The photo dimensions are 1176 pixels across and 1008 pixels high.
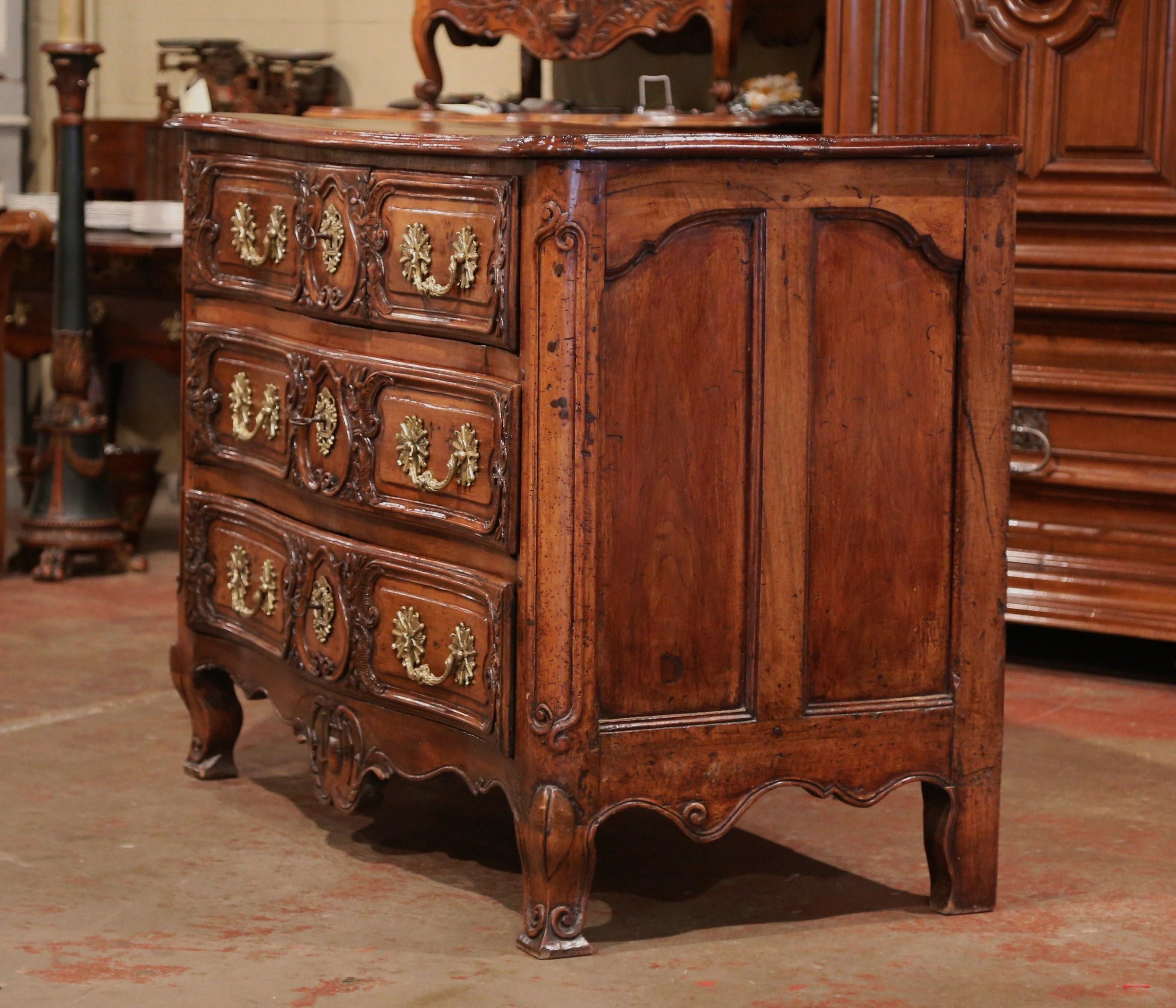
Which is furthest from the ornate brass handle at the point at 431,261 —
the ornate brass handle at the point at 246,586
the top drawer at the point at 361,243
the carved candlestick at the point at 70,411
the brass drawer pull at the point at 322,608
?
the carved candlestick at the point at 70,411

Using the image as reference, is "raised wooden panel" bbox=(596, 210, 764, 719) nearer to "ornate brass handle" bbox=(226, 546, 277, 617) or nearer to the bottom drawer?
the bottom drawer

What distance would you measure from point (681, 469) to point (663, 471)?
0.03 m

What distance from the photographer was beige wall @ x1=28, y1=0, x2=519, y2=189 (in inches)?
233

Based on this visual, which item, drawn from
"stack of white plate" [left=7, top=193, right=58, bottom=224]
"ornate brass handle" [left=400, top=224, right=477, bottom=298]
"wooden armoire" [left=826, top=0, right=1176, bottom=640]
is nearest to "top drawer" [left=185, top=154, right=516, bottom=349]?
"ornate brass handle" [left=400, top=224, right=477, bottom=298]

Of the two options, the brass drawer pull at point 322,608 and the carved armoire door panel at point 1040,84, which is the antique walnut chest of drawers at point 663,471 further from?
the carved armoire door panel at point 1040,84

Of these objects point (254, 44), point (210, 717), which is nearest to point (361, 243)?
point (210, 717)

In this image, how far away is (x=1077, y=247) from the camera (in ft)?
14.1

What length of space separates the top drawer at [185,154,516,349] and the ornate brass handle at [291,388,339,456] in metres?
0.13

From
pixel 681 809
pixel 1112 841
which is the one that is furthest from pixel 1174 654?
pixel 681 809

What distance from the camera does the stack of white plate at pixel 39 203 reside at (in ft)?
18.1

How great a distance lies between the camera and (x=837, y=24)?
450 centimetres

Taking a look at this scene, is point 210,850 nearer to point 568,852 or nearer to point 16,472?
point 568,852

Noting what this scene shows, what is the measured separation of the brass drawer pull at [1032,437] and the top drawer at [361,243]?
194cm

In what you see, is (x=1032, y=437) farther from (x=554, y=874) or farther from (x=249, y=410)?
(x=554, y=874)
